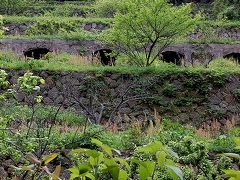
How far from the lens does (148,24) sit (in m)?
17.4

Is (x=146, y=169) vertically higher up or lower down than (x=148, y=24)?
higher up

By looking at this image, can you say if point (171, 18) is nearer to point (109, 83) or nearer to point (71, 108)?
point (109, 83)

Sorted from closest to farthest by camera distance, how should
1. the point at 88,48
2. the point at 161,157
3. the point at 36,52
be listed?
the point at 161,157 < the point at 88,48 < the point at 36,52

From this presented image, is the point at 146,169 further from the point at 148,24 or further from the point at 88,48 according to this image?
the point at 88,48

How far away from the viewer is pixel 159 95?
16406 millimetres

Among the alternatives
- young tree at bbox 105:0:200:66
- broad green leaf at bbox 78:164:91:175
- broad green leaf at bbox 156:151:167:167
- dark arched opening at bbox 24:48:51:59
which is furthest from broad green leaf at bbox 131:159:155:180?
dark arched opening at bbox 24:48:51:59

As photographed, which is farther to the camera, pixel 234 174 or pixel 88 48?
pixel 88 48

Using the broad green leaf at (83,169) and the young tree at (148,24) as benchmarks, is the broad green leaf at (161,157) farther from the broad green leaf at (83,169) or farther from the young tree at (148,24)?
the young tree at (148,24)

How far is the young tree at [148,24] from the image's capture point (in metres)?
17.1

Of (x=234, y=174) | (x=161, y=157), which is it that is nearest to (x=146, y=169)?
(x=161, y=157)

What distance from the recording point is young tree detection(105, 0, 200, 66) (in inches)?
675

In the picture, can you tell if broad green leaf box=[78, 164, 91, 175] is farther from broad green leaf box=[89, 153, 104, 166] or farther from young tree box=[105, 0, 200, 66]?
young tree box=[105, 0, 200, 66]

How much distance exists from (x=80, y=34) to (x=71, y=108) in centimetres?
870

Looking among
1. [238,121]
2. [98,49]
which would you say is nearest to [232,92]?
[238,121]
